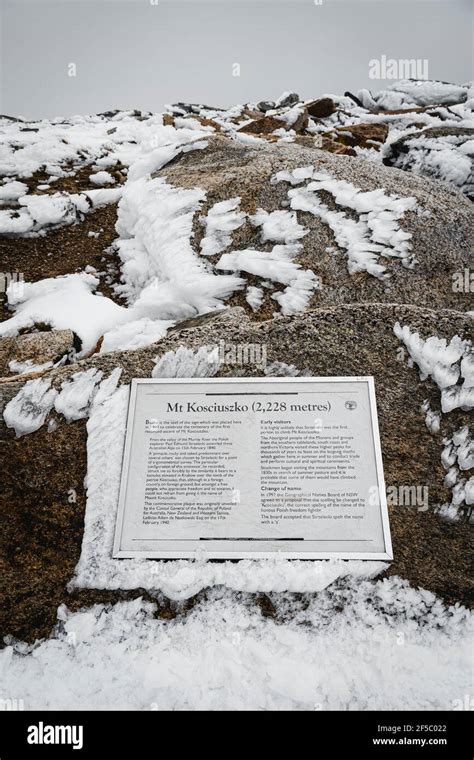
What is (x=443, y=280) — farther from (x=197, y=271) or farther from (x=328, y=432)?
(x=328, y=432)

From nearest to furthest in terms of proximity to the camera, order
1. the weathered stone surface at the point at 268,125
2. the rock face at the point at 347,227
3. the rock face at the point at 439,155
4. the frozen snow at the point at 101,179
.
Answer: the rock face at the point at 347,227 → the rock face at the point at 439,155 → the frozen snow at the point at 101,179 → the weathered stone surface at the point at 268,125

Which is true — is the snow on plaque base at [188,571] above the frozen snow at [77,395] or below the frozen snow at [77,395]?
below

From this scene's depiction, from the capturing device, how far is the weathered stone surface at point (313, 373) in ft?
8.39

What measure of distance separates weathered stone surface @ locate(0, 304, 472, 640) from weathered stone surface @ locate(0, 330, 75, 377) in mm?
1099

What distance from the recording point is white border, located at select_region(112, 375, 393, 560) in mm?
2537

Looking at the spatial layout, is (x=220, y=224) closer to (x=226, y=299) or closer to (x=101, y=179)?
(x=226, y=299)

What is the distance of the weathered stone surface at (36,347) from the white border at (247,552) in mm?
1498

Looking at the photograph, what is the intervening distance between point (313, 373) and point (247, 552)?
3.68 ft

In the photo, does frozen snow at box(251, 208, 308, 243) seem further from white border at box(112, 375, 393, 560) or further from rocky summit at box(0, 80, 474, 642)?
white border at box(112, 375, 393, 560)

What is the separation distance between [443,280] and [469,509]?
2640 mm

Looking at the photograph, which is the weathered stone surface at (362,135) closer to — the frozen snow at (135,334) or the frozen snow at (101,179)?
the frozen snow at (101,179)

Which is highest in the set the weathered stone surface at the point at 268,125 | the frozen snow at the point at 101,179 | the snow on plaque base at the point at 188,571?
the weathered stone surface at the point at 268,125

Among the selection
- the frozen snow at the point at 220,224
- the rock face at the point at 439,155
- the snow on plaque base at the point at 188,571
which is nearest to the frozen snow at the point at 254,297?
the frozen snow at the point at 220,224
